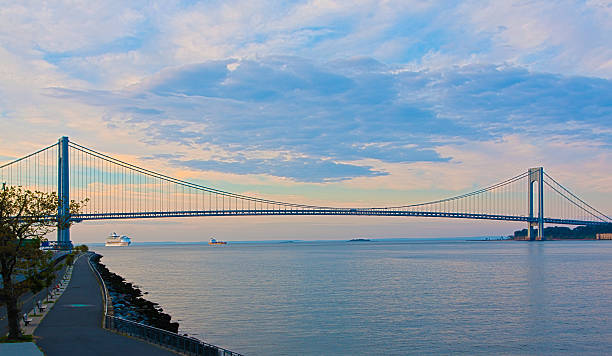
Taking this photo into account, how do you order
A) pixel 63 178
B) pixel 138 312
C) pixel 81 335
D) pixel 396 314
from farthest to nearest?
pixel 63 178 → pixel 396 314 → pixel 138 312 → pixel 81 335

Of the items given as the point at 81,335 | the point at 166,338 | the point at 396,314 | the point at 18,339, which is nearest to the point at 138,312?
the point at 81,335

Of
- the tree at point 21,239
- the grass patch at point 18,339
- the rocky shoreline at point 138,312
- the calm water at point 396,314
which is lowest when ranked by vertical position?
the calm water at point 396,314

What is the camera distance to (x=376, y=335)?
1973 cm

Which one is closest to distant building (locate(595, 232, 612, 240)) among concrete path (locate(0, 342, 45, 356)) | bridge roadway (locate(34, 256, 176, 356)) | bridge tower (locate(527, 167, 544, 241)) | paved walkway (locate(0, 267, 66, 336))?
bridge tower (locate(527, 167, 544, 241))

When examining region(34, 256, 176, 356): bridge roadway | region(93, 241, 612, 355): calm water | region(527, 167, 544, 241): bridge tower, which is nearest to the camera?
region(34, 256, 176, 356): bridge roadway

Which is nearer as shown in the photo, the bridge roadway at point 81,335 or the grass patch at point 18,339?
the bridge roadway at point 81,335

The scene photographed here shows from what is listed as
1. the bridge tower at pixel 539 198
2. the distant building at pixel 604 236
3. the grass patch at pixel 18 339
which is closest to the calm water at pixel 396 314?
the grass patch at pixel 18 339

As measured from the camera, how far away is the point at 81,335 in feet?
48.1

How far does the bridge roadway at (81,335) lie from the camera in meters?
12.7

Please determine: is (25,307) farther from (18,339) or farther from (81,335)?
(18,339)

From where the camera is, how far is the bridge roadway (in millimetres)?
12703

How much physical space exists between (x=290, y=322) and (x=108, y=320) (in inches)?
308

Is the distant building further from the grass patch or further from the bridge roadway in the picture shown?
the grass patch

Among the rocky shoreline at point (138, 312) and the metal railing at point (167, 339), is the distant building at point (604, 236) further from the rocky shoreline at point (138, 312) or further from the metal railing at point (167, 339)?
the metal railing at point (167, 339)
